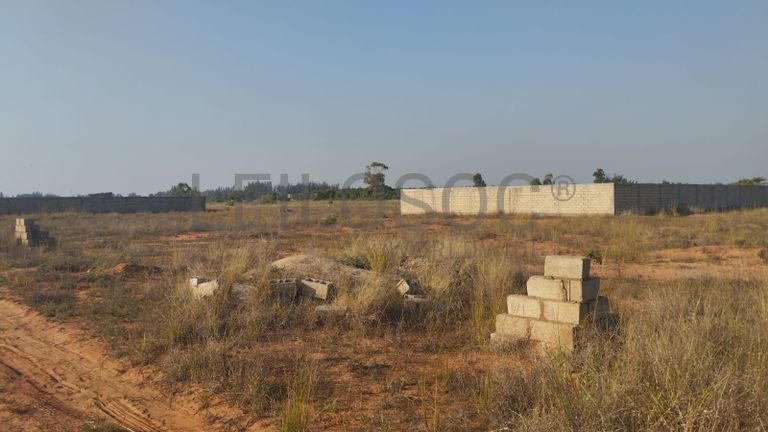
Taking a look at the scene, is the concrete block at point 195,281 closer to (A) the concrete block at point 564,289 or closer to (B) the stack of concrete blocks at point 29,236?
(A) the concrete block at point 564,289

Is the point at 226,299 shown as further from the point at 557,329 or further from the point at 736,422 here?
the point at 736,422

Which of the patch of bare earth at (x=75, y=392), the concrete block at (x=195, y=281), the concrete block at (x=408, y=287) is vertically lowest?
the patch of bare earth at (x=75, y=392)

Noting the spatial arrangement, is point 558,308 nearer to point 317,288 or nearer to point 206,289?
point 317,288

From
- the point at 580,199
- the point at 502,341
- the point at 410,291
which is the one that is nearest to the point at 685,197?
the point at 580,199

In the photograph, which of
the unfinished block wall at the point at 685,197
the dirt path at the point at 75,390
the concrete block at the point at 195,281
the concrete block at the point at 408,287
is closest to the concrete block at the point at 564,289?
the concrete block at the point at 408,287

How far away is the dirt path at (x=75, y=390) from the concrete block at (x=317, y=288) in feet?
9.25

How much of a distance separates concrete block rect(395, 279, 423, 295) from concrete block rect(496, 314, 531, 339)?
199 centimetres

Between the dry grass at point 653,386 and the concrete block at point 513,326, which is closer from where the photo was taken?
the dry grass at point 653,386

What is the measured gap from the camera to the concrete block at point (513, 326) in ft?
19.8

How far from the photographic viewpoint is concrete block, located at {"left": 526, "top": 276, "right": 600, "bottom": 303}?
577cm

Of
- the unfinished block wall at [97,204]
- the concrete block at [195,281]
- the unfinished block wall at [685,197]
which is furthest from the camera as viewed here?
the unfinished block wall at [97,204]

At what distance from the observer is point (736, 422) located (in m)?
3.14

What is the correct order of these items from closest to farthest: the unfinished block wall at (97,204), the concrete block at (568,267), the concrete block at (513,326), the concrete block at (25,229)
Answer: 1. the concrete block at (568,267)
2. the concrete block at (513,326)
3. the concrete block at (25,229)
4. the unfinished block wall at (97,204)

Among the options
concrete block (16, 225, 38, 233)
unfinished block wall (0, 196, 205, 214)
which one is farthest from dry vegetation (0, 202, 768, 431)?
unfinished block wall (0, 196, 205, 214)
